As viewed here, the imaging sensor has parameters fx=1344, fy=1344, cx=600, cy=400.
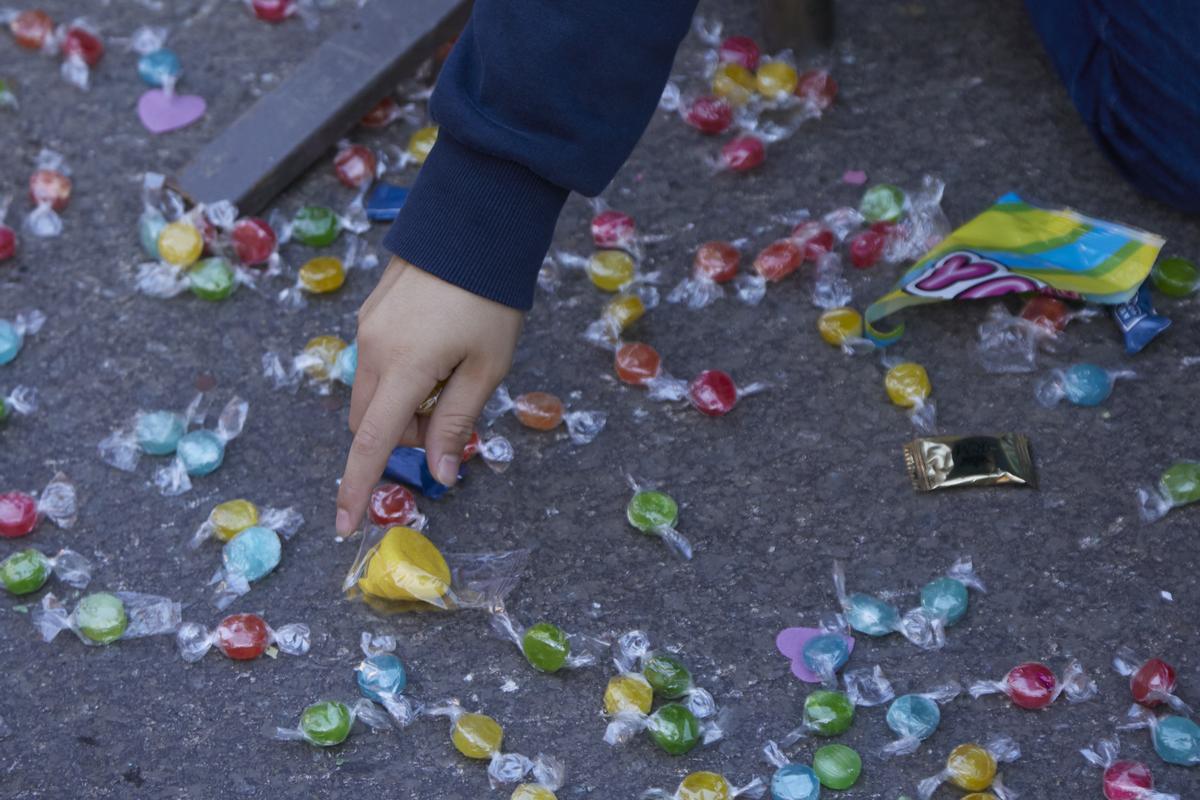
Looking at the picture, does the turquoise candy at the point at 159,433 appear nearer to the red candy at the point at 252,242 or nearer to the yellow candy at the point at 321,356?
the yellow candy at the point at 321,356

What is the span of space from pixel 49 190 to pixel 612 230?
102 cm

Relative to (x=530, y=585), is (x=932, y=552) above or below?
above

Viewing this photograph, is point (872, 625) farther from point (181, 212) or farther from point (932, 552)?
point (181, 212)

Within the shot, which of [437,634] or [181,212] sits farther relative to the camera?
[181,212]

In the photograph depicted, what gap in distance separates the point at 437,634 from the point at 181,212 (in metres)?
0.99

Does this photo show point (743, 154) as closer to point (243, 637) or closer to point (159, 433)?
point (159, 433)

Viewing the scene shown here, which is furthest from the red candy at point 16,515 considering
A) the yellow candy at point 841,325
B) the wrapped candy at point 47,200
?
the yellow candy at point 841,325

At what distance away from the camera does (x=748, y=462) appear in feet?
6.72

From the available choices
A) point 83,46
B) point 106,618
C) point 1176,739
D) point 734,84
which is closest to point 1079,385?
point 1176,739

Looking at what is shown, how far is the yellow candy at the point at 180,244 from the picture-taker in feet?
7.48

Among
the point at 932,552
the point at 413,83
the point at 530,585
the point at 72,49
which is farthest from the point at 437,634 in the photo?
the point at 72,49

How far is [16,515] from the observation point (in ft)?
6.43

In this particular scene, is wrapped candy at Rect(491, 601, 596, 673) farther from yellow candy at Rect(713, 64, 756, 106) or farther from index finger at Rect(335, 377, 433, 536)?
yellow candy at Rect(713, 64, 756, 106)

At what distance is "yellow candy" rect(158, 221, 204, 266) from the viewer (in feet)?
7.48
